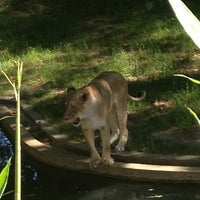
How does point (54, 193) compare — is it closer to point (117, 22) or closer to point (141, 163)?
point (141, 163)

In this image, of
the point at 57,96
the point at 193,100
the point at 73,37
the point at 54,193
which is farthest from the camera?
the point at 73,37

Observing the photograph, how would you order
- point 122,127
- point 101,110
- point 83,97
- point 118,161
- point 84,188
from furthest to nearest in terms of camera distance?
point 122,127 < point 118,161 < point 84,188 < point 101,110 < point 83,97

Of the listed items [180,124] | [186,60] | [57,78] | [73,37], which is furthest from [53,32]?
[180,124]

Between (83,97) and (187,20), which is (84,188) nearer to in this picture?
(83,97)

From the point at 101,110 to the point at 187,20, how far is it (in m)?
5.01

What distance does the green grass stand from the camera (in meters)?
7.25

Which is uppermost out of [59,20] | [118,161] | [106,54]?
[59,20]

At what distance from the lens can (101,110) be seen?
5.70m

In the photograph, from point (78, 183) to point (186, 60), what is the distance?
12.1 ft

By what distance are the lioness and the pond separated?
22 cm

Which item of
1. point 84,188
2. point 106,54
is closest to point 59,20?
point 106,54

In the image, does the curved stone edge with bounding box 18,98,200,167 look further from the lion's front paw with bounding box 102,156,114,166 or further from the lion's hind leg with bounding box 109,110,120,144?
the lion's hind leg with bounding box 109,110,120,144

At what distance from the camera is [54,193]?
583 centimetres

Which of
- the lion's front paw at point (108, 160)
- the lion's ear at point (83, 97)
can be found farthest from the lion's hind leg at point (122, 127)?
the lion's ear at point (83, 97)
